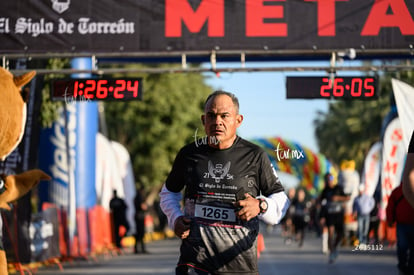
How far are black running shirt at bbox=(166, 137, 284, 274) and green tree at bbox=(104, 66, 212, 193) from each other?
3881cm

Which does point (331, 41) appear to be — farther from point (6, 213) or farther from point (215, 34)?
point (6, 213)

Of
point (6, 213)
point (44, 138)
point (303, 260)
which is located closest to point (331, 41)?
point (6, 213)

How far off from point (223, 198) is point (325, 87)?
8043mm

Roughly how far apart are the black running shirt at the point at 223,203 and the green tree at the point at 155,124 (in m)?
38.8

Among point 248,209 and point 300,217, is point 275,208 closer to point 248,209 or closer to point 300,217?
point 248,209

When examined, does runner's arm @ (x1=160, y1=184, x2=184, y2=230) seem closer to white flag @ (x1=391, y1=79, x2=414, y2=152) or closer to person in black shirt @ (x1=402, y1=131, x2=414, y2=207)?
person in black shirt @ (x1=402, y1=131, x2=414, y2=207)

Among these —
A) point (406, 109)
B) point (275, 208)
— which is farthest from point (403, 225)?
point (406, 109)

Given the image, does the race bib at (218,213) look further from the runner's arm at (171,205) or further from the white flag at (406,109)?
the white flag at (406,109)

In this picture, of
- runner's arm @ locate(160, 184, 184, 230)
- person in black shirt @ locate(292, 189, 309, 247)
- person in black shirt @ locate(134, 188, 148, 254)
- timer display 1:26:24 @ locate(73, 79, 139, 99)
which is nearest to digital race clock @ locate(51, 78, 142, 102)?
timer display 1:26:24 @ locate(73, 79, 139, 99)

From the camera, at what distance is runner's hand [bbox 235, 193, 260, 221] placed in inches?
236

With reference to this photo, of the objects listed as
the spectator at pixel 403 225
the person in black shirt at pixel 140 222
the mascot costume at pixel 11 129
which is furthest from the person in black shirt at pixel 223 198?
the person in black shirt at pixel 140 222

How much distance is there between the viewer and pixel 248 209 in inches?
236

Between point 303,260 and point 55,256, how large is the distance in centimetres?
573

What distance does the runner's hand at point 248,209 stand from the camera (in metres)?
6.00
